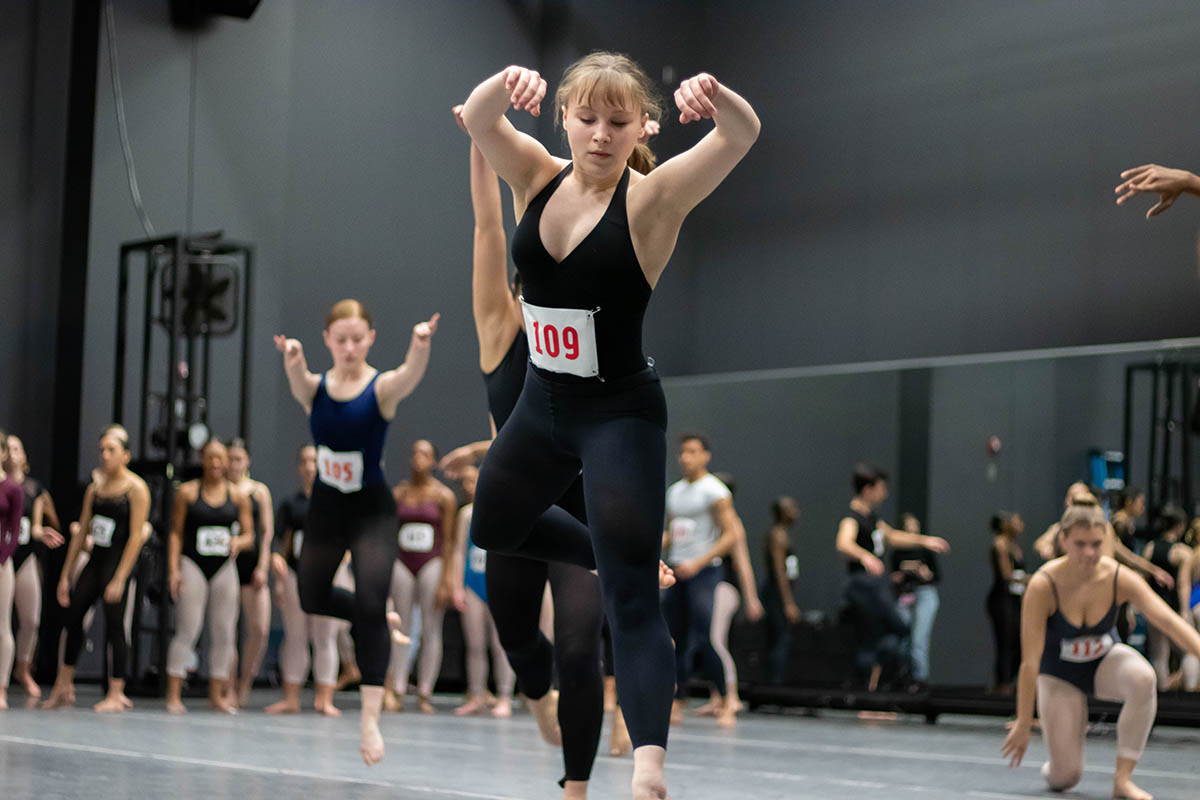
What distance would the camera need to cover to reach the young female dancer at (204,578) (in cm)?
822

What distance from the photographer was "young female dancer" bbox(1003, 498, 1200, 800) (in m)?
4.83

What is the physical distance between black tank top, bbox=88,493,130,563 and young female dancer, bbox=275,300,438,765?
3556mm

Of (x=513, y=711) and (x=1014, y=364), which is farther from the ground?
(x=1014, y=364)

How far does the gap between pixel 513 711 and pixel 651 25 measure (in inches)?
254

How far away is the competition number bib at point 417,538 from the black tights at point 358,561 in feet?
14.2

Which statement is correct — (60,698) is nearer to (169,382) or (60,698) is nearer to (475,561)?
(169,382)

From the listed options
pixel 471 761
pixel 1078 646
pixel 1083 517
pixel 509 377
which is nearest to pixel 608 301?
pixel 509 377

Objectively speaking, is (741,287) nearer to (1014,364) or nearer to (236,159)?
(1014,364)

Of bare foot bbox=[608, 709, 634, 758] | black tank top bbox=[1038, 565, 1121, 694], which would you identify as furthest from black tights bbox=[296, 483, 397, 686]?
black tank top bbox=[1038, 565, 1121, 694]

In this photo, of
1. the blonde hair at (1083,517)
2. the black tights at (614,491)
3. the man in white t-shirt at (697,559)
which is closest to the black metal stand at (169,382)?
the man in white t-shirt at (697,559)

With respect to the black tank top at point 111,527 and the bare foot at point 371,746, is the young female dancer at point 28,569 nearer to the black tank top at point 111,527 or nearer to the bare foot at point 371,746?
the black tank top at point 111,527

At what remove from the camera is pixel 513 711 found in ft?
29.6

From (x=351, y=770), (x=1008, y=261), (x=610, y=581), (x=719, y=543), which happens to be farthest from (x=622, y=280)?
(x=1008, y=261)

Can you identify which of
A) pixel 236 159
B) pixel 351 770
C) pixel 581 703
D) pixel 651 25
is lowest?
Result: pixel 351 770
